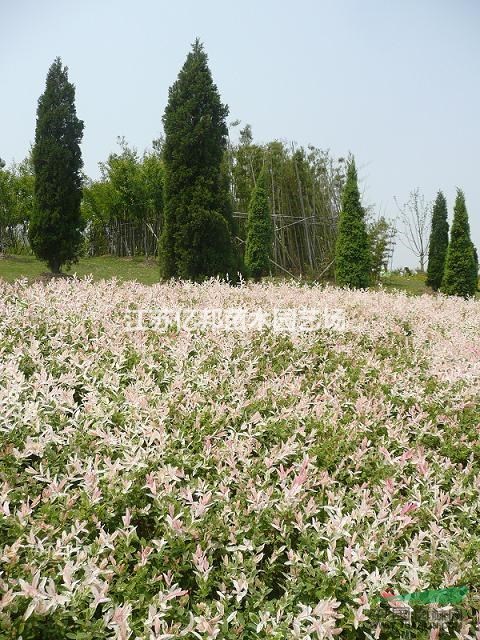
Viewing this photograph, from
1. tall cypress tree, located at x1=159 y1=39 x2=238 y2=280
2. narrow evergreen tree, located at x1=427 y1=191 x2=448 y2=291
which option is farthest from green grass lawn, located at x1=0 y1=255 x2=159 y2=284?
narrow evergreen tree, located at x1=427 y1=191 x2=448 y2=291

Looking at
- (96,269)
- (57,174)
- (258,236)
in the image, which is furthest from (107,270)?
(258,236)

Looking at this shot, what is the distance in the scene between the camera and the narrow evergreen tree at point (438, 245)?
25.9 m

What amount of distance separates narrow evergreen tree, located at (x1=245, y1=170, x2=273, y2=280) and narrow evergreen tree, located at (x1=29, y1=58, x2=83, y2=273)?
7.26 m

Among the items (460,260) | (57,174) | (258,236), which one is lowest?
(460,260)

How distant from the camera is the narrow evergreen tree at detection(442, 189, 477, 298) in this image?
22312mm

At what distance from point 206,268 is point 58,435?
37.0ft

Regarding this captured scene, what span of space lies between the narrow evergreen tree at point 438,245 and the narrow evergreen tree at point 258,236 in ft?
31.7

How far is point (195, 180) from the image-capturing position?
45.6 feet

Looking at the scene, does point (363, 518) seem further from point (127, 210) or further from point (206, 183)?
point (127, 210)

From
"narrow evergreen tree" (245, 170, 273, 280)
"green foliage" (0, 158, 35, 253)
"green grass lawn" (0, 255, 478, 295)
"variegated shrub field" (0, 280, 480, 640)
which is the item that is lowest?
"variegated shrub field" (0, 280, 480, 640)

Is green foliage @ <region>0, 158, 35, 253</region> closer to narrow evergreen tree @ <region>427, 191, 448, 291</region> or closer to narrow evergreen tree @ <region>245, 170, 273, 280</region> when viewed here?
narrow evergreen tree @ <region>245, 170, 273, 280</region>

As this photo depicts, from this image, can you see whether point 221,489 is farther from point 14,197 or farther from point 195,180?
point 14,197

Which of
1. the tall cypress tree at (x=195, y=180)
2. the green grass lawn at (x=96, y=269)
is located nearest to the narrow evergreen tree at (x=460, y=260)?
the tall cypress tree at (x=195, y=180)

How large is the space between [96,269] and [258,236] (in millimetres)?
9426
